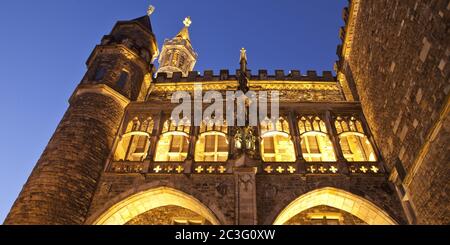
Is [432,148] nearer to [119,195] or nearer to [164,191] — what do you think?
[164,191]

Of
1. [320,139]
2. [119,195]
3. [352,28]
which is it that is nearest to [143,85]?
[119,195]

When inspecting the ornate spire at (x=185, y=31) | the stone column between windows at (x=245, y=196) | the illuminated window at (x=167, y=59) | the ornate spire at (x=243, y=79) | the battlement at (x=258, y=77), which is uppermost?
the ornate spire at (x=185, y=31)

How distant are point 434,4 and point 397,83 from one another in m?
2.71

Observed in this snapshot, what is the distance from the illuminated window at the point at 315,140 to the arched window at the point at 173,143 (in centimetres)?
431

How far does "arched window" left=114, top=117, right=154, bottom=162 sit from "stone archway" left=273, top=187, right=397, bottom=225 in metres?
5.30

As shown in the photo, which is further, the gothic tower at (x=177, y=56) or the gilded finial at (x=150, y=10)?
the gothic tower at (x=177, y=56)

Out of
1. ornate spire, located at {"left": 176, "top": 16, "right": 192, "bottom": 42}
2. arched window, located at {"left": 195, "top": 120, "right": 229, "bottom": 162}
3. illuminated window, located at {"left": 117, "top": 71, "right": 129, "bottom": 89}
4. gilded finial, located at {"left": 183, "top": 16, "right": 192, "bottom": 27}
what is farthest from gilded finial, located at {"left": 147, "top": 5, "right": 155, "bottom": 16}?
gilded finial, located at {"left": 183, "top": 16, "right": 192, "bottom": 27}

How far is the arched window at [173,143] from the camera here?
1223 centimetres

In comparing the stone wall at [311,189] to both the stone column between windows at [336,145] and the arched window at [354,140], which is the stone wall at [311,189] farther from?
the arched window at [354,140]

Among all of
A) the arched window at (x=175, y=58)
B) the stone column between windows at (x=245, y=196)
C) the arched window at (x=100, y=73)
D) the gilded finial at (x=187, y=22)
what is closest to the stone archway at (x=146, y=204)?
the stone column between windows at (x=245, y=196)

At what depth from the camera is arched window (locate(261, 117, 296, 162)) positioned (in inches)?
481

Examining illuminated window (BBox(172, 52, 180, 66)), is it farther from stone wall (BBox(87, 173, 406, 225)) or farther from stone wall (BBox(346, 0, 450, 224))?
stone wall (BBox(87, 173, 406, 225))

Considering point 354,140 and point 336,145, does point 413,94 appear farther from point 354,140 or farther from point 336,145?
point 354,140

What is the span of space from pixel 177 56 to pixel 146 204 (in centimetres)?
2384
